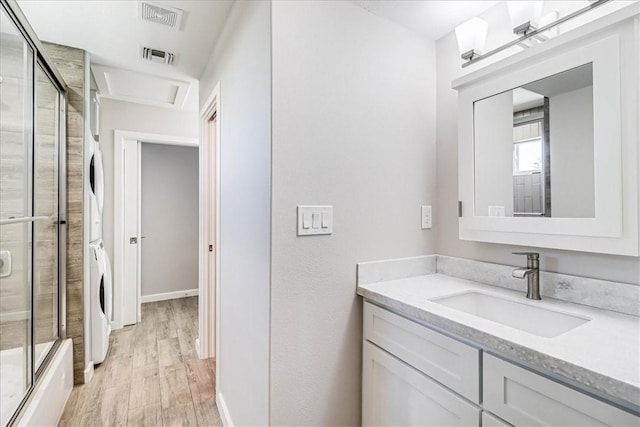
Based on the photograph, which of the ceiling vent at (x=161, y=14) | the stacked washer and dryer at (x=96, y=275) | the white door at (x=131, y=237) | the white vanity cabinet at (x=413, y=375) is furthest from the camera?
the white door at (x=131, y=237)

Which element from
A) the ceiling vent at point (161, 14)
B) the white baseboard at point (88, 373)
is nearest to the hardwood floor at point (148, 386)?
the white baseboard at point (88, 373)

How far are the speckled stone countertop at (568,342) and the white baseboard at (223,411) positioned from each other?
1152 millimetres

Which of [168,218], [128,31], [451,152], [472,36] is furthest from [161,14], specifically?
[168,218]

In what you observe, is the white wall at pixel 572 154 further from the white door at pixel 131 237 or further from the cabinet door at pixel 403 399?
the white door at pixel 131 237

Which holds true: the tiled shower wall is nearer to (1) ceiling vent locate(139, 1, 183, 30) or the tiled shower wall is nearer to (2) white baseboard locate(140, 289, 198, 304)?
(1) ceiling vent locate(139, 1, 183, 30)

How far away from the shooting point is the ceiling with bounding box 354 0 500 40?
1488 mm

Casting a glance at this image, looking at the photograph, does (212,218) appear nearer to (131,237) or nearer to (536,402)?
(131,237)

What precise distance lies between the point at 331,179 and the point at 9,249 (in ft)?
5.63

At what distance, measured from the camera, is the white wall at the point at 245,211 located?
1.29 m

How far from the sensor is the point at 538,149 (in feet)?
4.27

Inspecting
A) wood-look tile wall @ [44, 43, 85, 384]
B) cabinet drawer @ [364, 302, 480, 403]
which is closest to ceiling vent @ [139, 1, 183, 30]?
wood-look tile wall @ [44, 43, 85, 384]

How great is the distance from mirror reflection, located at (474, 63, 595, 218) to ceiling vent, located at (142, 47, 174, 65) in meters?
2.12

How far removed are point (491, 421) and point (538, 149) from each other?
1.04m

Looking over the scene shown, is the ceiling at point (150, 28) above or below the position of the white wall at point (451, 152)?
above
